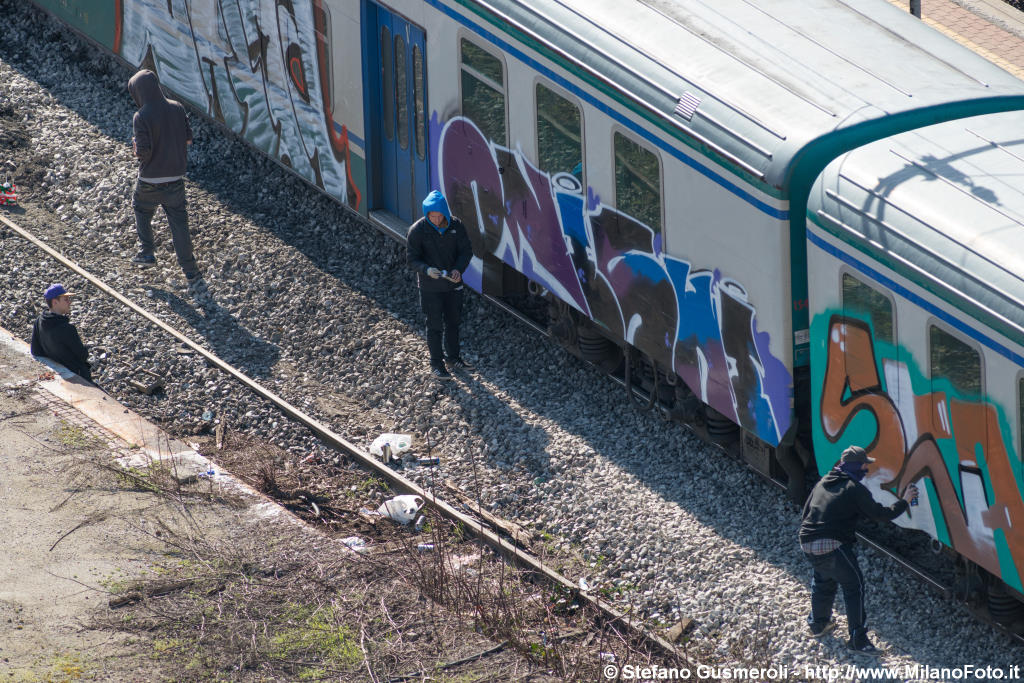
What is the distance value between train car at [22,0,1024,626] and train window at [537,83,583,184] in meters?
0.02

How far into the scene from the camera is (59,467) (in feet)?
37.2

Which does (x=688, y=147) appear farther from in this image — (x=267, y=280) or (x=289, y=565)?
(x=267, y=280)

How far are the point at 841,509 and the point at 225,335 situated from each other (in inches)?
261

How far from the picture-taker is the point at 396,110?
13.6 meters

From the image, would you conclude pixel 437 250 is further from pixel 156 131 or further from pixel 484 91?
pixel 156 131

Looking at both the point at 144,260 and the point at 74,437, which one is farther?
the point at 144,260

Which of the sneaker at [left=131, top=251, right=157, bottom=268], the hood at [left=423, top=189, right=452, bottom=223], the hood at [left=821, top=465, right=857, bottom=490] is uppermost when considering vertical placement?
the hood at [left=423, top=189, right=452, bottom=223]

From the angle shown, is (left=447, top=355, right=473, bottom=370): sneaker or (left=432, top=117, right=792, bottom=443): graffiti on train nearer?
(left=432, top=117, right=792, bottom=443): graffiti on train

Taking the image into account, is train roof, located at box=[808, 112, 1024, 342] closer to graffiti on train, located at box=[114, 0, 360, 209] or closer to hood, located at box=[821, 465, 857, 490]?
hood, located at box=[821, 465, 857, 490]

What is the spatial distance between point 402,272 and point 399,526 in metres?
3.91

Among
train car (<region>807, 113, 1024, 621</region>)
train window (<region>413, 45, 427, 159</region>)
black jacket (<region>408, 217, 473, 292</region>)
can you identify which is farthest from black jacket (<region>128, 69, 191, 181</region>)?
train car (<region>807, 113, 1024, 621</region>)

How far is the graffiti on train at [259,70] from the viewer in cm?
1428

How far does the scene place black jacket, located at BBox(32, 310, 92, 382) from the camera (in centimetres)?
1260

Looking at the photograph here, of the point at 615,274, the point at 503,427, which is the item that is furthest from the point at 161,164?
the point at 615,274
